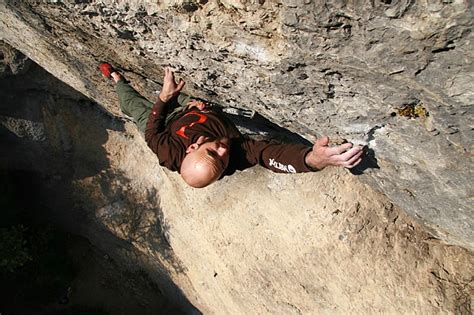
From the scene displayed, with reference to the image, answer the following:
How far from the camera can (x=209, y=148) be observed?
3.75 m

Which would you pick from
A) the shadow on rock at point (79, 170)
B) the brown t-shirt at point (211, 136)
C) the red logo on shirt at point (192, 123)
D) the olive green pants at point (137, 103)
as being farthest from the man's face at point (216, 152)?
the shadow on rock at point (79, 170)

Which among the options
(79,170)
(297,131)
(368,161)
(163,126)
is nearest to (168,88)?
(163,126)

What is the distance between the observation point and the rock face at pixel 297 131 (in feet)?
9.27

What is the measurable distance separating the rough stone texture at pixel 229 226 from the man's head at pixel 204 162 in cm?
186

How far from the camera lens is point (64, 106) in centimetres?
829

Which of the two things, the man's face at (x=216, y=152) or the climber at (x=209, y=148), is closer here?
the climber at (x=209, y=148)

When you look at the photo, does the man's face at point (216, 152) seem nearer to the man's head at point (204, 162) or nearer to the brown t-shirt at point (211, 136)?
the man's head at point (204, 162)

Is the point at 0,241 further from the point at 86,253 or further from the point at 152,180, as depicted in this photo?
the point at 152,180

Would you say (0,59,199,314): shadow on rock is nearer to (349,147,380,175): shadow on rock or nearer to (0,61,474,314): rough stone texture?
(0,61,474,314): rough stone texture

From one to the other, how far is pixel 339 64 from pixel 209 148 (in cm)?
127

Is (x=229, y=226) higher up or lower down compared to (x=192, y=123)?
lower down

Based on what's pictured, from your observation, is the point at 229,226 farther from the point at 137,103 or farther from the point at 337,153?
the point at 337,153

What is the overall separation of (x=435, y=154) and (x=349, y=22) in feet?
4.36

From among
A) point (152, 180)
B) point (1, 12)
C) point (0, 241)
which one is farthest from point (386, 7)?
point (0, 241)
